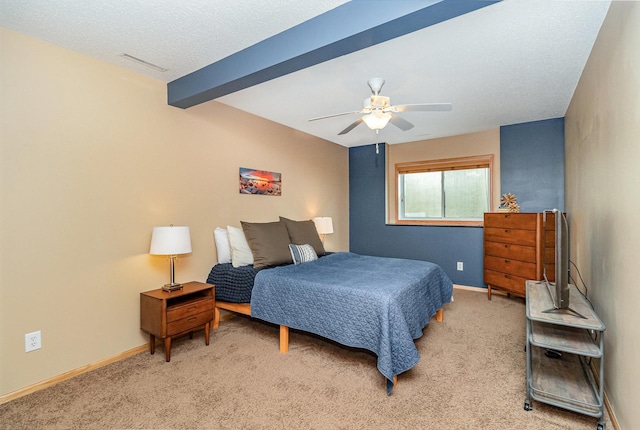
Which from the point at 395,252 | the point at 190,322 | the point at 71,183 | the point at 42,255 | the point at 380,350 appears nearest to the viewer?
the point at 380,350

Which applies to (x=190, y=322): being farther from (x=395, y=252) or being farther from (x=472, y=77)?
(x=395, y=252)

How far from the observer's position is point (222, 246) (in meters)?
3.52

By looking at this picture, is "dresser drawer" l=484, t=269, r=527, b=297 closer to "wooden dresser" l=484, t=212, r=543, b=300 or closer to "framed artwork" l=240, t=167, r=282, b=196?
"wooden dresser" l=484, t=212, r=543, b=300

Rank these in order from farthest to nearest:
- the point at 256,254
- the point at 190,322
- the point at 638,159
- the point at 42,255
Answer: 1. the point at 256,254
2. the point at 190,322
3. the point at 42,255
4. the point at 638,159

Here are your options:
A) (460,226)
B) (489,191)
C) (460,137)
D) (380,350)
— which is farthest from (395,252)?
(380,350)

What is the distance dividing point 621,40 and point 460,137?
11.0 feet

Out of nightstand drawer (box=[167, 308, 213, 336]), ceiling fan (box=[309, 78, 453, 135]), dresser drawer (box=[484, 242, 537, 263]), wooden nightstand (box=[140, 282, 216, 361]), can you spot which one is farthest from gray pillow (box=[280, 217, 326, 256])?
dresser drawer (box=[484, 242, 537, 263])

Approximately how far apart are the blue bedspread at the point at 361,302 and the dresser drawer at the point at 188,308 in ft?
1.32

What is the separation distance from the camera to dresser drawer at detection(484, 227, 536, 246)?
3855 millimetres

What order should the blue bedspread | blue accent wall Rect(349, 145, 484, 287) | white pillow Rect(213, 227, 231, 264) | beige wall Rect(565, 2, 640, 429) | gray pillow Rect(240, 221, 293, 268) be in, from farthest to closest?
1. blue accent wall Rect(349, 145, 484, 287)
2. white pillow Rect(213, 227, 231, 264)
3. gray pillow Rect(240, 221, 293, 268)
4. the blue bedspread
5. beige wall Rect(565, 2, 640, 429)

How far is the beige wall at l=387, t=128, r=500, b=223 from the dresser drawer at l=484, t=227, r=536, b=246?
632mm

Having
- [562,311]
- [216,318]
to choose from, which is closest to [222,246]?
[216,318]

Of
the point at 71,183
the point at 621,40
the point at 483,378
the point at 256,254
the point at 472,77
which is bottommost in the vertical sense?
the point at 483,378

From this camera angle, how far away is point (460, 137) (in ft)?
16.6
